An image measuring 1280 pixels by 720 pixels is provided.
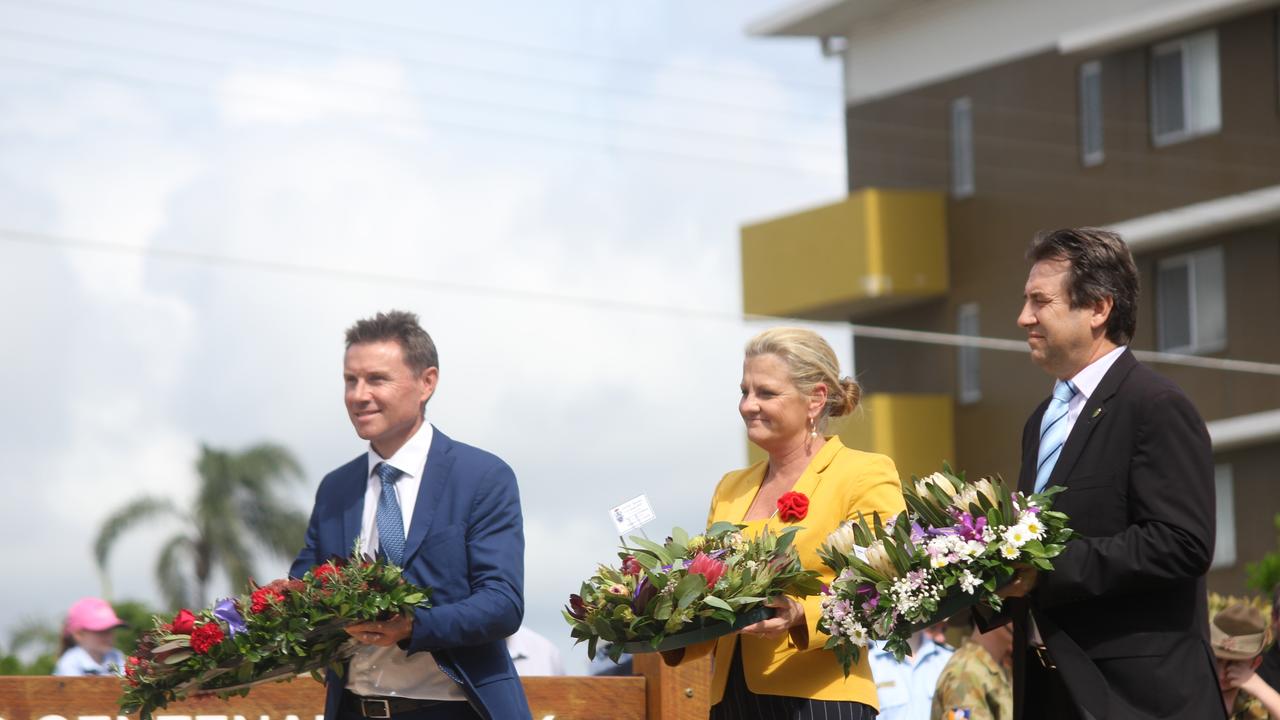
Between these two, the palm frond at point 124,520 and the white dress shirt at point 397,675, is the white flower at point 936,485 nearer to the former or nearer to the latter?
the white dress shirt at point 397,675

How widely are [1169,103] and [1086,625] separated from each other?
23649 mm

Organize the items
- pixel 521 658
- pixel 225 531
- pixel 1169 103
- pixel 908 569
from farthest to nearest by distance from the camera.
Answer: pixel 225 531, pixel 1169 103, pixel 521 658, pixel 908 569

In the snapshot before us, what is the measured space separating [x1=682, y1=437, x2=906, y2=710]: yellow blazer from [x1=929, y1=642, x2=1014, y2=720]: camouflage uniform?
384 cm

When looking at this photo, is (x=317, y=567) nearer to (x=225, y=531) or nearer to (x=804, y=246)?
(x=804, y=246)

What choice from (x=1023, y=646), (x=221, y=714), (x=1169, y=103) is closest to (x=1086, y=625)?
(x=1023, y=646)

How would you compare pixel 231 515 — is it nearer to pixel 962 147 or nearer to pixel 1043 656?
pixel 962 147

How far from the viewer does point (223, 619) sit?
6172mm

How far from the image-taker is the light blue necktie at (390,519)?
6336 millimetres

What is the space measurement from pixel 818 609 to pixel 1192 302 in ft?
74.6

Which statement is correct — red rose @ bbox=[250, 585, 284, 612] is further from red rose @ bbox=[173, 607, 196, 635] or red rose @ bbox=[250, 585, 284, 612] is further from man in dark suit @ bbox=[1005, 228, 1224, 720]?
man in dark suit @ bbox=[1005, 228, 1224, 720]

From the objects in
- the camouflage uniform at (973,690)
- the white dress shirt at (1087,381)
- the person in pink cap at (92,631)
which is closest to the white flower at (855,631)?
the white dress shirt at (1087,381)

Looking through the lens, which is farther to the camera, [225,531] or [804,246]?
[225,531]

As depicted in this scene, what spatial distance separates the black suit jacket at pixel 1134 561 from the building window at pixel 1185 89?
22.7 meters

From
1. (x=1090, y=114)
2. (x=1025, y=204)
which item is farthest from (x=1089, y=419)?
(x=1025, y=204)
